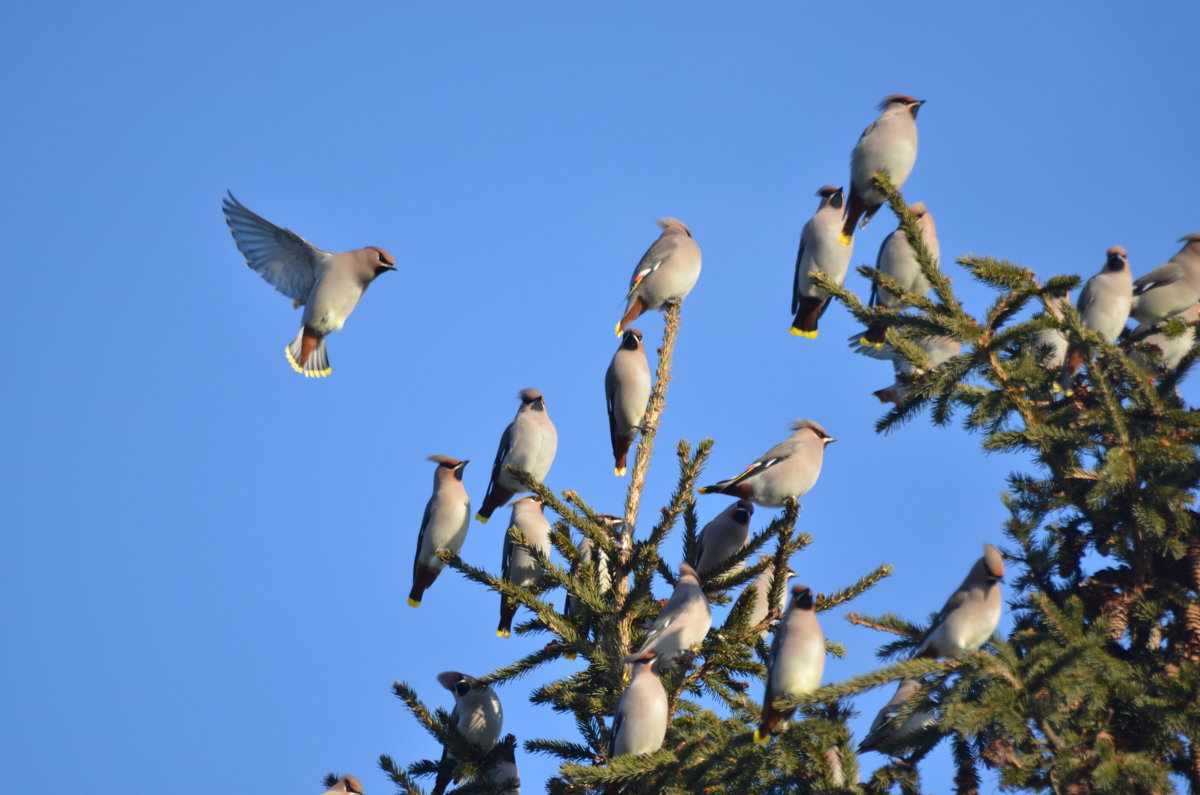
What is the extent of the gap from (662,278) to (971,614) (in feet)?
10.0

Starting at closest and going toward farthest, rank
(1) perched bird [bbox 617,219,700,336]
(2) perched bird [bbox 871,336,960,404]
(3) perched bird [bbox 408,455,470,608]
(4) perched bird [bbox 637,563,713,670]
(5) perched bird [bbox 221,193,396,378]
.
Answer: (4) perched bird [bbox 637,563,713,670] → (3) perched bird [bbox 408,455,470,608] → (1) perched bird [bbox 617,219,700,336] → (2) perched bird [bbox 871,336,960,404] → (5) perched bird [bbox 221,193,396,378]

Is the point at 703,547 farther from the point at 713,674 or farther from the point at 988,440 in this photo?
the point at 988,440

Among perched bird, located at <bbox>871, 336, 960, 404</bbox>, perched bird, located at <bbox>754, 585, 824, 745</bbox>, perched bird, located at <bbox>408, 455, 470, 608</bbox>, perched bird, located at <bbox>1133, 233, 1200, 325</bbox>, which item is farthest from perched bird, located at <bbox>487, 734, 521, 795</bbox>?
perched bird, located at <bbox>1133, 233, 1200, 325</bbox>

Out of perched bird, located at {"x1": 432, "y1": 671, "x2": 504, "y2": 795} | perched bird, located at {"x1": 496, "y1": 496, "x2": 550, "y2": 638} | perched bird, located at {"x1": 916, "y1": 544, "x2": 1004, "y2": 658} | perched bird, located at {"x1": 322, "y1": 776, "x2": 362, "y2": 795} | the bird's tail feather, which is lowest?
perched bird, located at {"x1": 916, "y1": 544, "x2": 1004, "y2": 658}

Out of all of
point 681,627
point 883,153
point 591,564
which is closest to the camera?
point 681,627

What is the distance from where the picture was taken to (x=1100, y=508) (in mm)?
3885

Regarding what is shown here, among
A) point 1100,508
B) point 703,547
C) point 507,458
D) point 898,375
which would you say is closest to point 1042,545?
point 1100,508

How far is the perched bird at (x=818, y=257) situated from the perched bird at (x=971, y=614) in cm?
273

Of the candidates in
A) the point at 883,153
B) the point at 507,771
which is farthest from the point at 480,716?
the point at 883,153

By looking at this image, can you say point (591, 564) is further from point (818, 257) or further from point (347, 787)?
point (818, 257)

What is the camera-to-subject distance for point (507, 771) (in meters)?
4.99

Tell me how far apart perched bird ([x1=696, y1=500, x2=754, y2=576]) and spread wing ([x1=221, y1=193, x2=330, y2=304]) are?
3.67 meters

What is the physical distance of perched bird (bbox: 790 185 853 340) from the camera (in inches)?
257

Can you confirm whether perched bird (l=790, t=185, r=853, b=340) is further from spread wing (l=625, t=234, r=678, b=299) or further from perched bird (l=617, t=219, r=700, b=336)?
spread wing (l=625, t=234, r=678, b=299)
